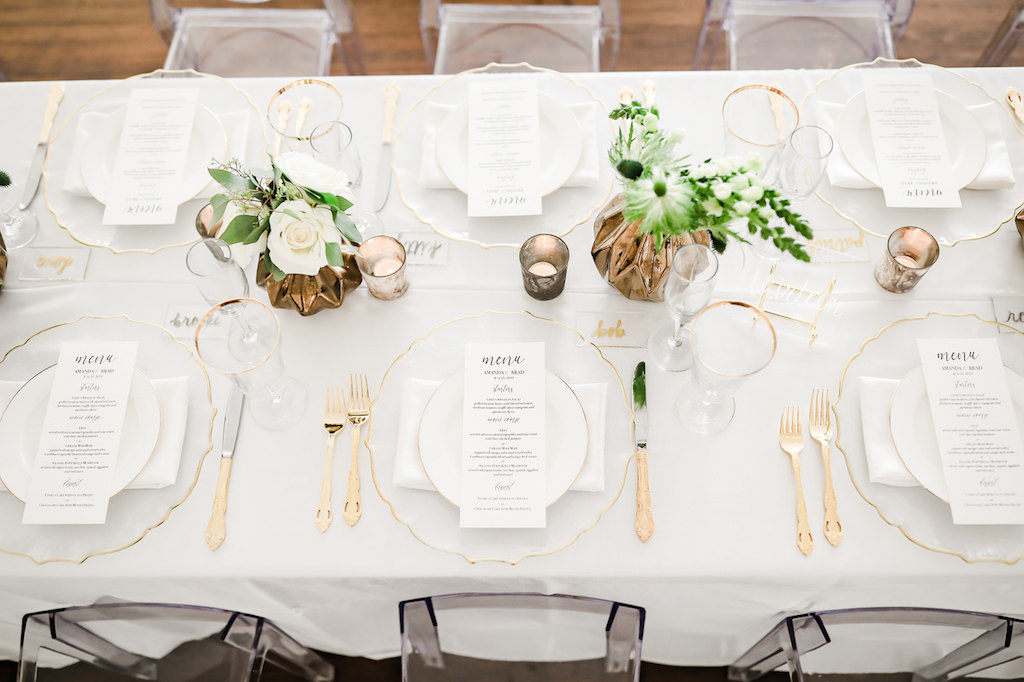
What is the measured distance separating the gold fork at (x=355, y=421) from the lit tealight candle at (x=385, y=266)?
21 cm

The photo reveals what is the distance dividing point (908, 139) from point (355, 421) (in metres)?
1.29

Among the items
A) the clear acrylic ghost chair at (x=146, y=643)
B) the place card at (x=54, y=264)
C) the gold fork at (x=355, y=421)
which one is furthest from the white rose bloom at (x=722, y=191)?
the place card at (x=54, y=264)

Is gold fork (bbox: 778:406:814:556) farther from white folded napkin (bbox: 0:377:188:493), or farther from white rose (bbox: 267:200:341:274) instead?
white folded napkin (bbox: 0:377:188:493)

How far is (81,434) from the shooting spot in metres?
1.25

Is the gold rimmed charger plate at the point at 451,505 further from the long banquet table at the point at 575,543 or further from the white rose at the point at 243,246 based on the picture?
the white rose at the point at 243,246

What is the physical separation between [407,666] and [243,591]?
357 millimetres

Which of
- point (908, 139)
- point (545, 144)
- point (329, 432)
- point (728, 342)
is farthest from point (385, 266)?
point (908, 139)

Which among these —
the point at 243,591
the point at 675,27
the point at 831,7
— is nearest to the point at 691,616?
the point at 243,591

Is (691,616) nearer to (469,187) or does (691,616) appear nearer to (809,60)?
(469,187)

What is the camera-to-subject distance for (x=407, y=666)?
1.36 meters

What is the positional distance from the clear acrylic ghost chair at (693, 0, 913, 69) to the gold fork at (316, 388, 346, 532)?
5.36 ft

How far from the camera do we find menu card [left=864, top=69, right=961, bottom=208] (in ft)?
4.62

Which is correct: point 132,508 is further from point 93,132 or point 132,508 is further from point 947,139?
point 947,139

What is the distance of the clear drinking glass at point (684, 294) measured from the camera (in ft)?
3.79
